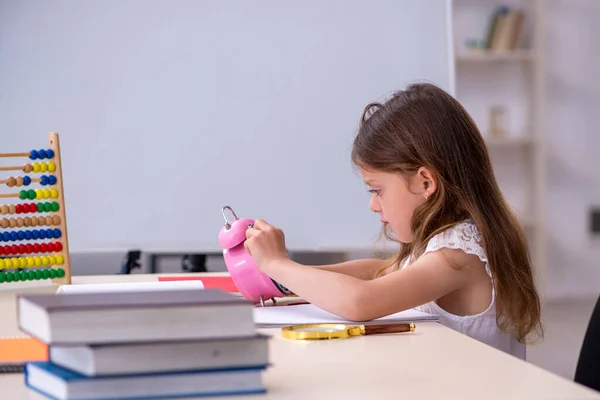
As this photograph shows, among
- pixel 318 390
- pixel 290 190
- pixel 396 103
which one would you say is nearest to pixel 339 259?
pixel 290 190

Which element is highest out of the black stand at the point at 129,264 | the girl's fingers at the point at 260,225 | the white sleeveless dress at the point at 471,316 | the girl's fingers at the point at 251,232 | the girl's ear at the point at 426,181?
the girl's ear at the point at 426,181

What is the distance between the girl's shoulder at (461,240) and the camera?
56.1 inches

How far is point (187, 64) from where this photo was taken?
4.42m

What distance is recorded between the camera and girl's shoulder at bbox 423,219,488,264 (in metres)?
1.42

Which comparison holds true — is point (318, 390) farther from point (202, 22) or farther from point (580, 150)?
point (580, 150)

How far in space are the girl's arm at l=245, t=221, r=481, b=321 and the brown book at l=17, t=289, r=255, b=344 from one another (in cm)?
50

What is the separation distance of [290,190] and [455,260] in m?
3.08

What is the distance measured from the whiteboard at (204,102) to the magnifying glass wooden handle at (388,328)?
309 centimetres

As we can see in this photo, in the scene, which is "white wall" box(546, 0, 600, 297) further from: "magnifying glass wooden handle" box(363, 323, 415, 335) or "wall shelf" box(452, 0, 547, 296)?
"magnifying glass wooden handle" box(363, 323, 415, 335)

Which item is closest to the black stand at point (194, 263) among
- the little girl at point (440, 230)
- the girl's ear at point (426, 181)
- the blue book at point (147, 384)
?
the little girl at point (440, 230)

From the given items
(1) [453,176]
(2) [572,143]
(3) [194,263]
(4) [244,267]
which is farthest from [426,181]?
(2) [572,143]

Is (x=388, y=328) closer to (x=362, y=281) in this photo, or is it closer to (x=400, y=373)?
(x=362, y=281)

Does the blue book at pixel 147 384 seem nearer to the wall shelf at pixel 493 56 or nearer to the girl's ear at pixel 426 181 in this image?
Result: the girl's ear at pixel 426 181

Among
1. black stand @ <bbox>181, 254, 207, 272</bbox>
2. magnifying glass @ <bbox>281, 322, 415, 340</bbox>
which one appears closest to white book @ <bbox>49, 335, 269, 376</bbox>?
magnifying glass @ <bbox>281, 322, 415, 340</bbox>
